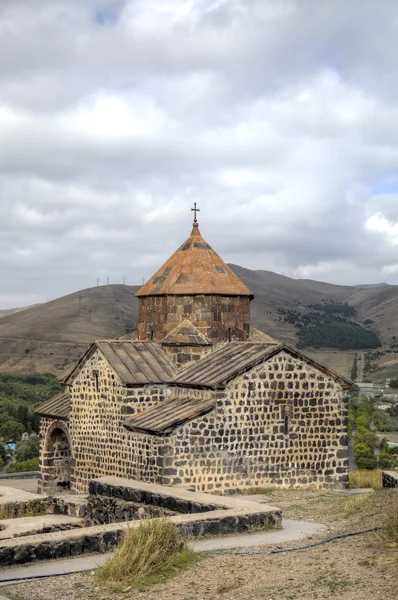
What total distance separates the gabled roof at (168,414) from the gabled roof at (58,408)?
3.20 metres

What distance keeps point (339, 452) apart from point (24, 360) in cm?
10126

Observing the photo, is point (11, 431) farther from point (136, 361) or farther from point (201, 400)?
point (201, 400)

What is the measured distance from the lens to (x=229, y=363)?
695 inches

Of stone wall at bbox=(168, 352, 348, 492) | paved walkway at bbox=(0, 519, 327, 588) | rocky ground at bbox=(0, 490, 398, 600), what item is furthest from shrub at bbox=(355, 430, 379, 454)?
rocky ground at bbox=(0, 490, 398, 600)

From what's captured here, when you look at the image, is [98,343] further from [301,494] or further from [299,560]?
[299,560]

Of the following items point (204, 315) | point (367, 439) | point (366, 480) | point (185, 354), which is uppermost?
point (204, 315)

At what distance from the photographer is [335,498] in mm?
15008

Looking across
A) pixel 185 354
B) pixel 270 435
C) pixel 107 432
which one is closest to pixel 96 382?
pixel 107 432

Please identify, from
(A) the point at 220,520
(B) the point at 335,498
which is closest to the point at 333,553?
(A) the point at 220,520

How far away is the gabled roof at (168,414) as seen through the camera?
1620 centimetres

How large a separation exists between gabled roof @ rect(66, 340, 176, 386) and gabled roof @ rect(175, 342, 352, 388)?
0.42 meters

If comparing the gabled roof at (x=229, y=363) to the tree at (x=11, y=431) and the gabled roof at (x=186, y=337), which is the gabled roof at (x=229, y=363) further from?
the tree at (x=11, y=431)

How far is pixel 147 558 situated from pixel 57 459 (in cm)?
1321

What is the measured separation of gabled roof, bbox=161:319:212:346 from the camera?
18.8 m
